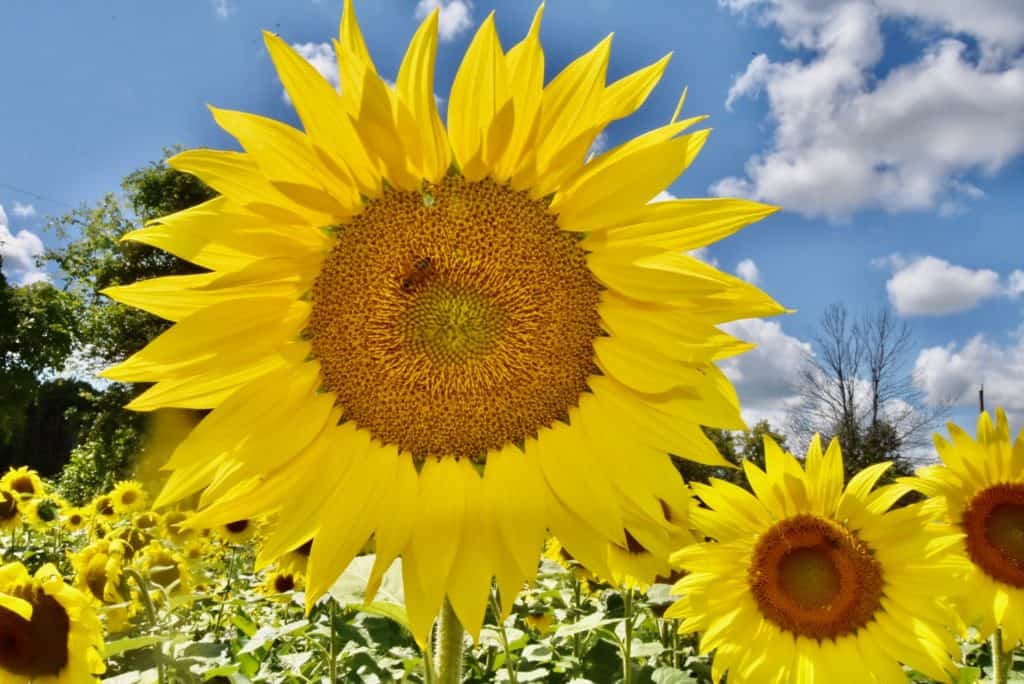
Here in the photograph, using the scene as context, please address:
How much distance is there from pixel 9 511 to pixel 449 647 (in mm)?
8265

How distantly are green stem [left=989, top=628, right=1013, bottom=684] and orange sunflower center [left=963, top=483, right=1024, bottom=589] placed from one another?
337 millimetres

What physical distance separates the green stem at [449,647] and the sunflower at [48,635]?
5.25 ft

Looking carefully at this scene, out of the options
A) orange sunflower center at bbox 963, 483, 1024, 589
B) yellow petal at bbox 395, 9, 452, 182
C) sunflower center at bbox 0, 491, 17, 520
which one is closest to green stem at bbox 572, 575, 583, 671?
orange sunflower center at bbox 963, 483, 1024, 589

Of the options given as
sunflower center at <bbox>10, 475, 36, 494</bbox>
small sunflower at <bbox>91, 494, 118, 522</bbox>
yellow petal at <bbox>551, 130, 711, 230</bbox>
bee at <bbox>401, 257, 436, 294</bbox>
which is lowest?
small sunflower at <bbox>91, 494, 118, 522</bbox>

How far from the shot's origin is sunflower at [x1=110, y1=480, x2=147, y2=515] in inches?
323

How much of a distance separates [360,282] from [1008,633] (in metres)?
3.59

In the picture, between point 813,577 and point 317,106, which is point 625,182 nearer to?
point 317,106

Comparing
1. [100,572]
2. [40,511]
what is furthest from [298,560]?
[40,511]

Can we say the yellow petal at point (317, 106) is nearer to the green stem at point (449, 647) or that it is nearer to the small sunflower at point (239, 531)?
the green stem at point (449, 647)

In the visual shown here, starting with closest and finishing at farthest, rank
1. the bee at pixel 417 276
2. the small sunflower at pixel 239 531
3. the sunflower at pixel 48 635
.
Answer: the bee at pixel 417 276 → the sunflower at pixel 48 635 → the small sunflower at pixel 239 531

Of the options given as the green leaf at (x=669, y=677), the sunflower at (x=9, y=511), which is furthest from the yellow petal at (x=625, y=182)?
the sunflower at (x=9, y=511)

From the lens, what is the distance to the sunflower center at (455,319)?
1.51 meters

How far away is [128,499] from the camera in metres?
8.39

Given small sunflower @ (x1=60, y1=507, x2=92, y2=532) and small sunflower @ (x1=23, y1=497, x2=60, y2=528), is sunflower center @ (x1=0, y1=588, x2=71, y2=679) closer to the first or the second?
small sunflower @ (x1=23, y1=497, x2=60, y2=528)
